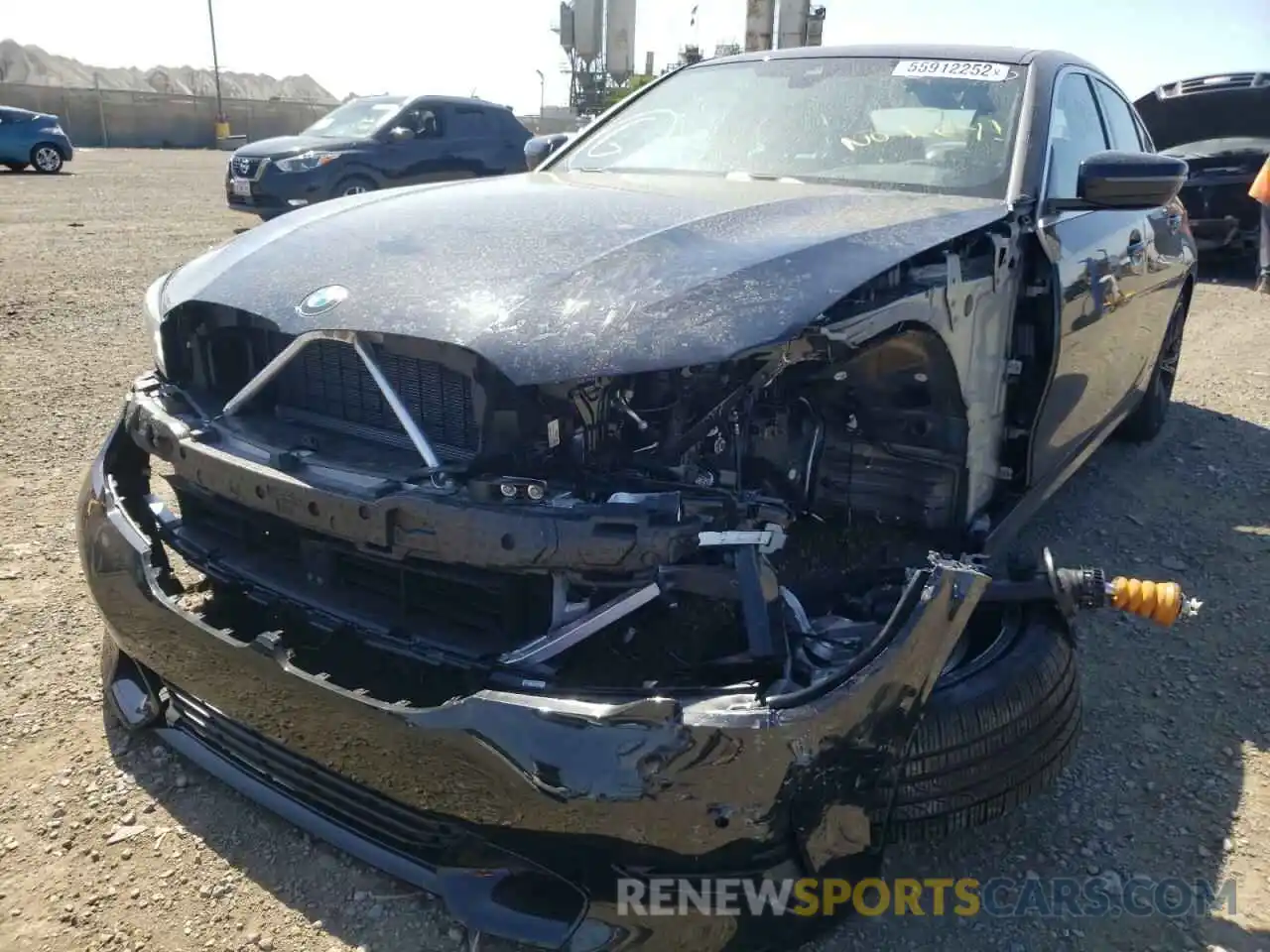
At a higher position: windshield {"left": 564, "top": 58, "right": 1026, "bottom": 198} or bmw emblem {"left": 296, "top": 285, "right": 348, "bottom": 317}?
windshield {"left": 564, "top": 58, "right": 1026, "bottom": 198}

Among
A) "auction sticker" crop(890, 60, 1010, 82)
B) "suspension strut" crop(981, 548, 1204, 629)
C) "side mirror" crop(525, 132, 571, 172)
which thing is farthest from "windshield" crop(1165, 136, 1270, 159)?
"suspension strut" crop(981, 548, 1204, 629)

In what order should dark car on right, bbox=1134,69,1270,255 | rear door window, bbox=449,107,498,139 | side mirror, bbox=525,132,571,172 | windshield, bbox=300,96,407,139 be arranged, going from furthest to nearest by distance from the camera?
rear door window, bbox=449,107,498,139, windshield, bbox=300,96,407,139, dark car on right, bbox=1134,69,1270,255, side mirror, bbox=525,132,571,172

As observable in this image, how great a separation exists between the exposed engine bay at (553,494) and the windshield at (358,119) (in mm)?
10517

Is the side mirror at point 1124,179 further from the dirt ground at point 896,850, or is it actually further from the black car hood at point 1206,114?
the black car hood at point 1206,114

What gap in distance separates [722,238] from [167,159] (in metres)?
30.7

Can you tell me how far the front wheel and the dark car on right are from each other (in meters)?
19.7

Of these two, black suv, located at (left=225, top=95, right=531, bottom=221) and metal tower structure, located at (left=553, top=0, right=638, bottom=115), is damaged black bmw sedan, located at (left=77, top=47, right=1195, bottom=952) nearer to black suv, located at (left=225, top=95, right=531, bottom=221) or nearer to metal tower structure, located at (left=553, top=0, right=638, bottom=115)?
black suv, located at (left=225, top=95, right=531, bottom=221)

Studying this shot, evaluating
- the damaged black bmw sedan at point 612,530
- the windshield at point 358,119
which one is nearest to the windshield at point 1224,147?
the damaged black bmw sedan at point 612,530

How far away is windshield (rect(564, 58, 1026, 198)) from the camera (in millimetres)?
3012

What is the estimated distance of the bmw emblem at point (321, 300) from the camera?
2123 millimetres

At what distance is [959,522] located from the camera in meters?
2.59

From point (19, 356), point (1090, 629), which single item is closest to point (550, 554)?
point (1090, 629)

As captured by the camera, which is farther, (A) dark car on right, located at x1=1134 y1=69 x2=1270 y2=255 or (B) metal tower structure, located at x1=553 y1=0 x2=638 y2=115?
(B) metal tower structure, located at x1=553 y1=0 x2=638 y2=115

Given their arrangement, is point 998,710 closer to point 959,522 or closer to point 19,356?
point 959,522
